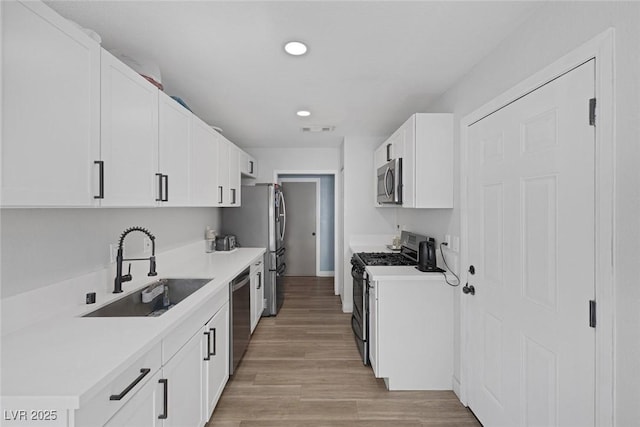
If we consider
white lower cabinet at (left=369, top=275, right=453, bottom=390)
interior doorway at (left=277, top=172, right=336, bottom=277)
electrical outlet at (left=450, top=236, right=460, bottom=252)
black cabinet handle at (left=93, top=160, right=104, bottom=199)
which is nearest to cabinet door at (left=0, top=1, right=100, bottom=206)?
black cabinet handle at (left=93, top=160, right=104, bottom=199)

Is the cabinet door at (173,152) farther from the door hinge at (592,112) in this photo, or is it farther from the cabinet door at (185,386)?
the door hinge at (592,112)

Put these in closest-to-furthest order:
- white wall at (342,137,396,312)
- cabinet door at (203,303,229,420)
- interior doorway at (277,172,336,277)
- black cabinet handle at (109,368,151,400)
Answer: black cabinet handle at (109,368,151,400) < cabinet door at (203,303,229,420) < white wall at (342,137,396,312) < interior doorway at (277,172,336,277)

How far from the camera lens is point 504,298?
1.76 metres

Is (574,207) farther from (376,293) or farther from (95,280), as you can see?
(95,280)

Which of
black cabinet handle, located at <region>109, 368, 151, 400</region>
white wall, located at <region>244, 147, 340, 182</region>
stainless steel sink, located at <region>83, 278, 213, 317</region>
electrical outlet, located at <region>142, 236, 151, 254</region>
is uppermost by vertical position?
white wall, located at <region>244, 147, 340, 182</region>

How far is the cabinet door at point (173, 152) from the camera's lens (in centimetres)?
190

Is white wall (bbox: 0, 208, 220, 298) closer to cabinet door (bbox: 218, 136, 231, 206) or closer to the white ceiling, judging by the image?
cabinet door (bbox: 218, 136, 231, 206)

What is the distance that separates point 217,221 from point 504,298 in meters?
3.40

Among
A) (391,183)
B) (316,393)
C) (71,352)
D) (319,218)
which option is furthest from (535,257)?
(319,218)

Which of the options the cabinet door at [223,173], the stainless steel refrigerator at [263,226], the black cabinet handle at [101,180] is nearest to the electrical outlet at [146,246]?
the cabinet door at [223,173]

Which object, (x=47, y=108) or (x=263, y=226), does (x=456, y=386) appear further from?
(x=47, y=108)

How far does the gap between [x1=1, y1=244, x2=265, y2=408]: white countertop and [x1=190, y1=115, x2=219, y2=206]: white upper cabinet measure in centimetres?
105

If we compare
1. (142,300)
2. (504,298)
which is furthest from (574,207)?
(142,300)

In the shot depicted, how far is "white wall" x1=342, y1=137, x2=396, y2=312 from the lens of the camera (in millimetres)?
4152
